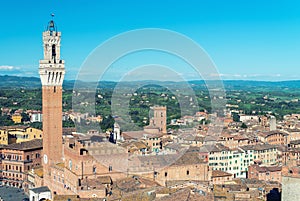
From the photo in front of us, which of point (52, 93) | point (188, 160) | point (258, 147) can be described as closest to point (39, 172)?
point (52, 93)

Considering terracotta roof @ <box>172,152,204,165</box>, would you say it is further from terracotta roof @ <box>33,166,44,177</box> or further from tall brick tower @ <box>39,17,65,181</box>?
terracotta roof @ <box>33,166,44,177</box>

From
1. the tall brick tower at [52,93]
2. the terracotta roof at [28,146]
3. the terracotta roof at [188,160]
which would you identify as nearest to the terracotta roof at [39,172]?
the tall brick tower at [52,93]

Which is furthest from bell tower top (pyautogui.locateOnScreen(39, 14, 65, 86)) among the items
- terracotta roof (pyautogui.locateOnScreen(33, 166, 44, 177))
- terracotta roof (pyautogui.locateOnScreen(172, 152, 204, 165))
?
terracotta roof (pyautogui.locateOnScreen(172, 152, 204, 165))

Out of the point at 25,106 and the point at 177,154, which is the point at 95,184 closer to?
the point at 177,154

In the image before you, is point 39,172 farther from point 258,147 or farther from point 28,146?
point 258,147

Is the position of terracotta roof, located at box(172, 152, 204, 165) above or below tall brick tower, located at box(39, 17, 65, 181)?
below

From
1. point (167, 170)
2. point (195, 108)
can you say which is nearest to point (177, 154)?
point (167, 170)

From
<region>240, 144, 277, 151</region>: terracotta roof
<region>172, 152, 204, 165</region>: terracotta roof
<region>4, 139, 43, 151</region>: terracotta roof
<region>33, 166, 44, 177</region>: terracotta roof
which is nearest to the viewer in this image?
<region>172, 152, 204, 165</region>: terracotta roof

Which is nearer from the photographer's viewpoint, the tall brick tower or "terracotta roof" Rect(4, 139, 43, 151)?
the tall brick tower
